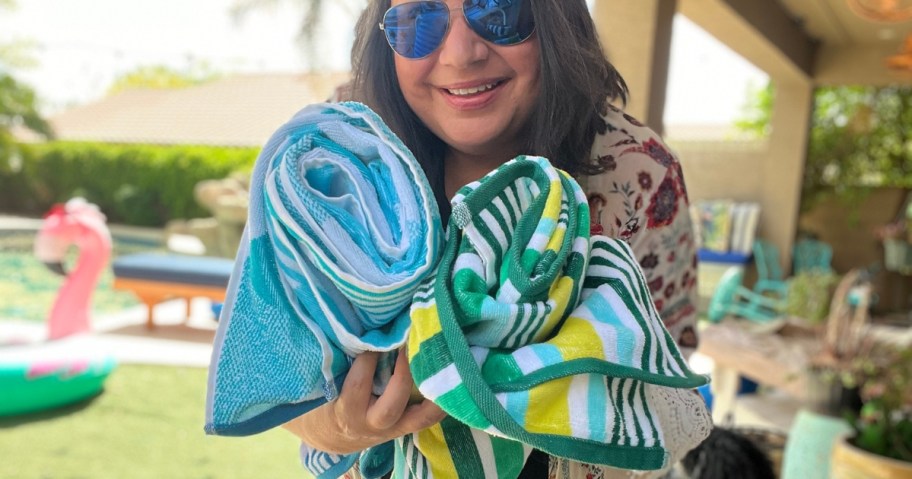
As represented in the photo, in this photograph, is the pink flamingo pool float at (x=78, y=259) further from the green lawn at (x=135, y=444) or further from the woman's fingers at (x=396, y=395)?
the woman's fingers at (x=396, y=395)

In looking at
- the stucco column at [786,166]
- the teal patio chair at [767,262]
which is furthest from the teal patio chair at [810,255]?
the teal patio chair at [767,262]

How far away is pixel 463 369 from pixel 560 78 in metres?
0.51

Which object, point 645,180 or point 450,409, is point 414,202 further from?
point 645,180

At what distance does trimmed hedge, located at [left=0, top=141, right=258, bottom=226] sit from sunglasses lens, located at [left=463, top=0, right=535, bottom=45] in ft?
60.0

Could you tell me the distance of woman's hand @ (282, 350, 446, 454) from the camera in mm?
838

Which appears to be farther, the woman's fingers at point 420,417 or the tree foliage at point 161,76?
the tree foliage at point 161,76

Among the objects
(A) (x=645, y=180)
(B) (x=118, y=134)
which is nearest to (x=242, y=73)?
(B) (x=118, y=134)

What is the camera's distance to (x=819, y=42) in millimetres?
11461

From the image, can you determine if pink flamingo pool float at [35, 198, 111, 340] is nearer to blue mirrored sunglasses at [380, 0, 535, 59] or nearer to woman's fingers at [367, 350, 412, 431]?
blue mirrored sunglasses at [380, 0, 535, 59]

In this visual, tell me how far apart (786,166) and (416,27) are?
12.0m

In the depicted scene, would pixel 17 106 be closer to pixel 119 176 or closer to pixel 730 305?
pixel 119 176

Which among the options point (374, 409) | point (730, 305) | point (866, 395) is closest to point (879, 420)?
point (866, 395)

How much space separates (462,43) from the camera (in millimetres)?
1052

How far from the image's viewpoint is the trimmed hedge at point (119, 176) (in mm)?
19781
